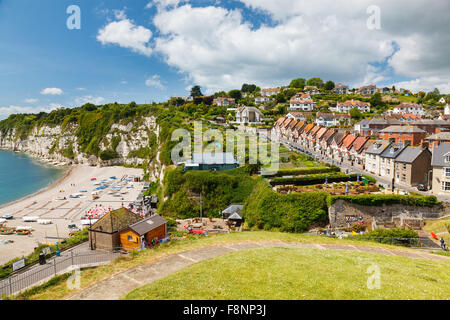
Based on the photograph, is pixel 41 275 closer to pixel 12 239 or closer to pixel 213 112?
pixel 12 239

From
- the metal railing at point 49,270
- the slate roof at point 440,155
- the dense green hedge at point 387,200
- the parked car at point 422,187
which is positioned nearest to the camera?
the metal railing at point 49,270

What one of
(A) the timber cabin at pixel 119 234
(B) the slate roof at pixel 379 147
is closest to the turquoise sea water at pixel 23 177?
(A) the timber cabin at pixel 119 234

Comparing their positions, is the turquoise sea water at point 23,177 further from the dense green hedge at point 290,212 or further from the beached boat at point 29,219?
the dense green hedge at point 290,212

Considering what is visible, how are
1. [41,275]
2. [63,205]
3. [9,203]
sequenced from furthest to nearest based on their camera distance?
[9,203] → [63,205] → [41,275]

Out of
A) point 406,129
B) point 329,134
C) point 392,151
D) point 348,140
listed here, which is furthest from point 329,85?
point 392,151

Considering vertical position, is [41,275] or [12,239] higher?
[41,275]
